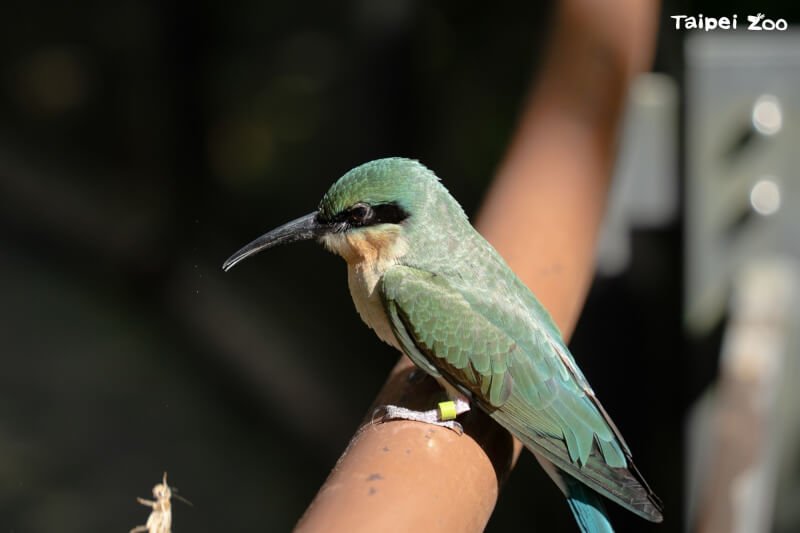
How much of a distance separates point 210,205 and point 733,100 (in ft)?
10.4

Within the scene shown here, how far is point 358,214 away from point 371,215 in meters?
0.03

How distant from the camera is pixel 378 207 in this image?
6.85ft

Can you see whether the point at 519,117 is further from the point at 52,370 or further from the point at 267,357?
the point at 52,370

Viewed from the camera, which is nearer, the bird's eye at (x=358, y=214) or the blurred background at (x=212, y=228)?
the bird's eye at (x=358, y=214)

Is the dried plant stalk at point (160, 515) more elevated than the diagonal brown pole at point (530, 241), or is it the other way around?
the diagonal brown pole at point (530, 241)

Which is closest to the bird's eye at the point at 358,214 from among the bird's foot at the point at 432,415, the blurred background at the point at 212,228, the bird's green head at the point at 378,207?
the bird's green head at the point at 378,207

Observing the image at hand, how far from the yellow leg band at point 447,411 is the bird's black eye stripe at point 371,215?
57 cm

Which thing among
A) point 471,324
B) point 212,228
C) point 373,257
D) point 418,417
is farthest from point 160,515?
point 212,228

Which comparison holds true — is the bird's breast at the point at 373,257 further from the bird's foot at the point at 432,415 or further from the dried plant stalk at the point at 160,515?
the dried plant stalk at the point at 160,515

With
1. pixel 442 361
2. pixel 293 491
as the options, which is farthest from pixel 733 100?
pixel 293 491

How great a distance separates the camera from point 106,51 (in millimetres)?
5391

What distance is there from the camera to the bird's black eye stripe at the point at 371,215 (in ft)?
6.85

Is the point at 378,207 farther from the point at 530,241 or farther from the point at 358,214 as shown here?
the point at 530,241

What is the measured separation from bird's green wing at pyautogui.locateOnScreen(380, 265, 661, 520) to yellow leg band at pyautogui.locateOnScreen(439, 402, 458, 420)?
0.17 metres
